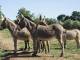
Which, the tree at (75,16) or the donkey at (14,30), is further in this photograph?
the tree at (75,16)

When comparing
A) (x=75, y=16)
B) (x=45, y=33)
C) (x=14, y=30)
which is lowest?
(x=45, y=33)

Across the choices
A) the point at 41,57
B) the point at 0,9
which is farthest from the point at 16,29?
the point at 0,9

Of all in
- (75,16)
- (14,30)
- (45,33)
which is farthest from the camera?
(75,16)

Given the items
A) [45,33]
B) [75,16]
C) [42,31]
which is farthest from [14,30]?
[75,16]

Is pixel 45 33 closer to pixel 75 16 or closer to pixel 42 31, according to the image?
pixel 42 31

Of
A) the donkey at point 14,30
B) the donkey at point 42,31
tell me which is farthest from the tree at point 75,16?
the donkey at point 42,31

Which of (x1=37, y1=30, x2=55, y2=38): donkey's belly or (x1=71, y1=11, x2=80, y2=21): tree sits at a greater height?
(x1=71, y1=11, x2=80, y2=21): tree

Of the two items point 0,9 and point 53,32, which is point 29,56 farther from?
point 0,9

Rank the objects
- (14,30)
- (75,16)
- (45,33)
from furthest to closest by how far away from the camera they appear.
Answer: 1. (75,16)
2. (14,30)
3. (45,33)

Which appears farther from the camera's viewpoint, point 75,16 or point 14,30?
point 75,16

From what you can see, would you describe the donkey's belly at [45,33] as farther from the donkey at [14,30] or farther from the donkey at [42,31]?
the donkey at [14,30]

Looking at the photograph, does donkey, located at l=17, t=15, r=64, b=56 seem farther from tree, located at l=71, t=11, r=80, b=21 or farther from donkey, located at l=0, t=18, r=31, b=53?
tree, located at l=71, t=11, r=80, b=21

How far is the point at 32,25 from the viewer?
16.7 m

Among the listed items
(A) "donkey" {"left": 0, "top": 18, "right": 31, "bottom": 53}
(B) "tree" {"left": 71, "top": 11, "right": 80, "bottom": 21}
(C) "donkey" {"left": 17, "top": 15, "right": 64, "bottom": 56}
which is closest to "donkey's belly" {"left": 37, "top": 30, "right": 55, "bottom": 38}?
(C) "donkey" {"left": 17, "top": 15, "right": 64, "bottom": 56}
